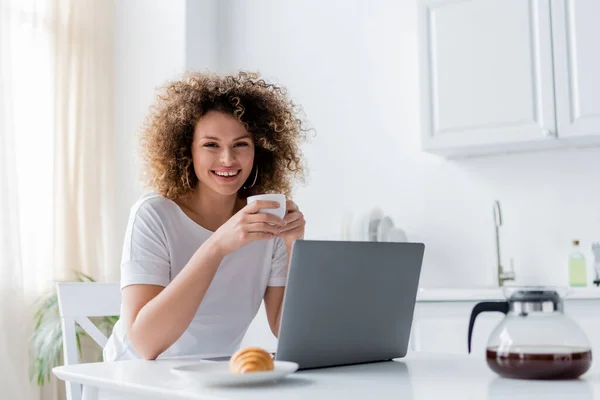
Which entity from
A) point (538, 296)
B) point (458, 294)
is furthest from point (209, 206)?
point (458, 294)

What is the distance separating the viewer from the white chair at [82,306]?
183cm

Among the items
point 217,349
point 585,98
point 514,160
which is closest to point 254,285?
point 217,349

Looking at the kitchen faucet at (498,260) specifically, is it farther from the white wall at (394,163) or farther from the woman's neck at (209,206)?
the woman's neck at (209,206)

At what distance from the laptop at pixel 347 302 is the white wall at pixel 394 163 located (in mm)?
2096

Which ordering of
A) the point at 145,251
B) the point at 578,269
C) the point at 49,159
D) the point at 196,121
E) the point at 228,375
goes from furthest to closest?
the point at 49,159
the point at 578,269
the point at 196,121
the point at 145,251
the point at 228,375

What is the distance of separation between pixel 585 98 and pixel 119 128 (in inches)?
90.8

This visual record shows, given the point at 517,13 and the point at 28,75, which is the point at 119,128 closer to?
the point at 28,75

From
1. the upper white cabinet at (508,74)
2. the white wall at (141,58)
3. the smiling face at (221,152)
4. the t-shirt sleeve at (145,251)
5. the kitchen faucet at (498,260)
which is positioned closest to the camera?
the t-shirt sleeve at (145,251)

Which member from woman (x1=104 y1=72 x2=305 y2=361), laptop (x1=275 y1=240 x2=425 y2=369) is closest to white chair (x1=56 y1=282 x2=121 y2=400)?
woman (x1=104 y1=72 x2=305 y2=361)

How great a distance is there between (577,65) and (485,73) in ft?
1.15

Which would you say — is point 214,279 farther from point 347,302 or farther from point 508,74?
point 508,74

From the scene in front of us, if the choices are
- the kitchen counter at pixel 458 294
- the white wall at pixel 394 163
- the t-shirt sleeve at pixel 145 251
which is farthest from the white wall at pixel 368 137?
the t-shirt sleeve at pixel 145 251

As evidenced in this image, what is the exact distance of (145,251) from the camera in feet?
5.24

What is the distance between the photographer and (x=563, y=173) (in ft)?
10.5
